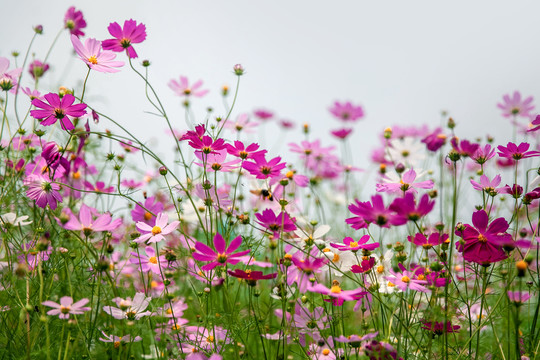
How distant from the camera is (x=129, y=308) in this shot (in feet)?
3.27

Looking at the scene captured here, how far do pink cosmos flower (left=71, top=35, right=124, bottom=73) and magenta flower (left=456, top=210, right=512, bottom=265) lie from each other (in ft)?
2.70

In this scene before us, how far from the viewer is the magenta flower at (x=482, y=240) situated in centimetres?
83

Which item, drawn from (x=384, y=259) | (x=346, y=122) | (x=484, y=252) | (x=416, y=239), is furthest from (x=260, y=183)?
(x=346, y=122)

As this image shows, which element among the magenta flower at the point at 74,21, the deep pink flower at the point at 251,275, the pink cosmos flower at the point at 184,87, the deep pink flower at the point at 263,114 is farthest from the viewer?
the deep pink flower at the point at 263,114

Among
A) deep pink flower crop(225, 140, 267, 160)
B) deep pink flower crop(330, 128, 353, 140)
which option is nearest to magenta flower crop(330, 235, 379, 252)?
deep pink flower crop(225, 140, 267, 160)

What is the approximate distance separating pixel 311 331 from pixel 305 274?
184 mm

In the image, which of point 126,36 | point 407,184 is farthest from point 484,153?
point 126,36

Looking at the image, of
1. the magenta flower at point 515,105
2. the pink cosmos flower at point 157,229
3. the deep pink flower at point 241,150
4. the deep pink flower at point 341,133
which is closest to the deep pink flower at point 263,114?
the deep pink flower at point 341,133

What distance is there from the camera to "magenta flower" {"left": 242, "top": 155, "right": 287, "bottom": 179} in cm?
99

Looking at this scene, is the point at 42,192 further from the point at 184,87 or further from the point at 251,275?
the point at 184,87

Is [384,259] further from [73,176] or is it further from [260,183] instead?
[73,176]

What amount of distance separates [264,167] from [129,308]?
43 cm

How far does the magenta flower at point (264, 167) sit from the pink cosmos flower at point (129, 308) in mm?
358

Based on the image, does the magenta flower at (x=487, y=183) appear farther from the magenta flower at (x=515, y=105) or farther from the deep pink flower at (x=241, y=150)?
the magenta flower at (x=515, y=105)
